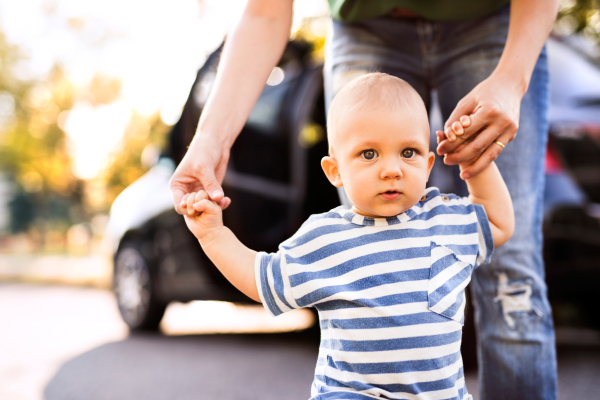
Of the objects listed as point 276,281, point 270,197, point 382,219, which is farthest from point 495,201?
point 270,197

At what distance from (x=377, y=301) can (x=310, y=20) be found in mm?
5498

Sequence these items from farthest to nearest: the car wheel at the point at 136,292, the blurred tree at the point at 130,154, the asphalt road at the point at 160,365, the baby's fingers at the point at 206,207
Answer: the blurred tree at the point at 130,154 → the car wheel at the point at 136,292 → the asphalt road at the point at 160,365 → the baby's fingers at the point at 206,207

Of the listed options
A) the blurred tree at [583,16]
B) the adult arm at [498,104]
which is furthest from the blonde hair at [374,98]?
the blurred tree at [583,16]

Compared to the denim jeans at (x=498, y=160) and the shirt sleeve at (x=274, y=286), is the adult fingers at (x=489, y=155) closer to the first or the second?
the denim jeans at (x=498, y=160)

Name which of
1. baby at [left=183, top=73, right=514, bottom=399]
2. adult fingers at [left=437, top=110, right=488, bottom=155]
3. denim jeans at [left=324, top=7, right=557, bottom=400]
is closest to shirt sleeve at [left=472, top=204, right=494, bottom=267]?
baby at [left=183, top=73, right=514, bottom=399]

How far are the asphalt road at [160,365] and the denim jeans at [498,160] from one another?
1.33 metres

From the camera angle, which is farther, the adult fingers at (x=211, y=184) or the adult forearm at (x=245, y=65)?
the adult forearm at (x=245, y=65)

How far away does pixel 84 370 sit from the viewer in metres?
3.71

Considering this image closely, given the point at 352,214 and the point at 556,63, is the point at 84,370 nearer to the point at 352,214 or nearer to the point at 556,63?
the point at 352,214

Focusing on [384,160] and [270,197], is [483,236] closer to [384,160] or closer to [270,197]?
[384,160]

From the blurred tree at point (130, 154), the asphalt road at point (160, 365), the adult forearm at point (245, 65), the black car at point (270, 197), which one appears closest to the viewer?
the adult forearm at point (245, 65)

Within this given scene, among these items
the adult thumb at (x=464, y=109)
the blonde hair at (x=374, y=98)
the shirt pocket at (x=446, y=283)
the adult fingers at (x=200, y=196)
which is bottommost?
the shirt pocket at (x=446, y=283)

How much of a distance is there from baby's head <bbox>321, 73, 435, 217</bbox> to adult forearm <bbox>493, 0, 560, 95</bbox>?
0.29 meters

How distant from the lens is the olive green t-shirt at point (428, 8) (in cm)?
157
